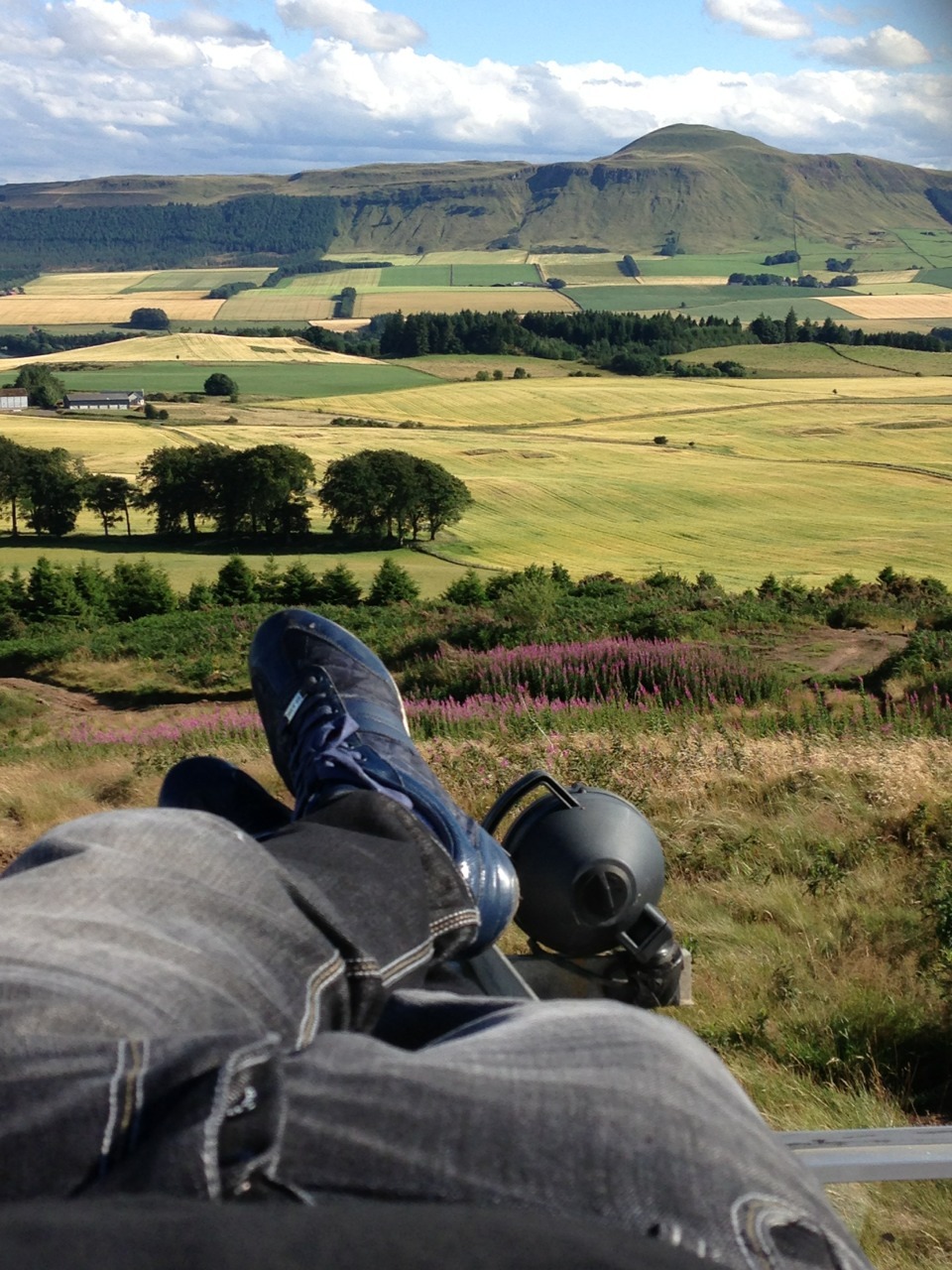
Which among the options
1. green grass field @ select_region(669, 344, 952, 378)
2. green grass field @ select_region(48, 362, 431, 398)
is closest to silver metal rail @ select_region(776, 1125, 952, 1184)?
green grass field @ select_region(48, 362, 431, 398)

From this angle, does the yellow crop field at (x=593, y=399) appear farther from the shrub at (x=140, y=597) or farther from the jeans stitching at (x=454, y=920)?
the jeans stitching at (x=454, y=920)

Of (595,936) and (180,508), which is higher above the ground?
(595,936)

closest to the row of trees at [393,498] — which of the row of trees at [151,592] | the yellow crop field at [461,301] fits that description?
the row of trees at [151,592]

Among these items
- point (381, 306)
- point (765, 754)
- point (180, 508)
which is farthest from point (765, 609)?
point (381, 306)

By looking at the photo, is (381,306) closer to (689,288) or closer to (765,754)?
(689,288)

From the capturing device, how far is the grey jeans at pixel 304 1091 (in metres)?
1.08

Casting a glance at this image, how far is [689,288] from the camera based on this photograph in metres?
190

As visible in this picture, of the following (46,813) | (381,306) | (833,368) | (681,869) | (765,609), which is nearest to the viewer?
(681,869)

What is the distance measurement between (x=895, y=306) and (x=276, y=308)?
8237 cm

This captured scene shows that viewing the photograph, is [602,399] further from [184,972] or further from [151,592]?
[184,972]

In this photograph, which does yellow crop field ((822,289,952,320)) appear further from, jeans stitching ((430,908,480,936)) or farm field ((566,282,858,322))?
jeans stitching ((430,908,480,936))

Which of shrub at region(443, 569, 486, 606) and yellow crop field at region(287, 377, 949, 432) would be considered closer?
shrub at region(443, 569, 486, 606)

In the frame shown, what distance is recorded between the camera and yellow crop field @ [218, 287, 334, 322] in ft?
556

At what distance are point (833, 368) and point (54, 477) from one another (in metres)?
70.0
